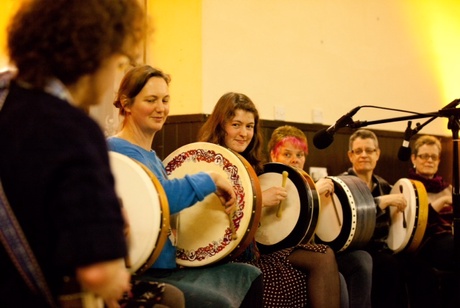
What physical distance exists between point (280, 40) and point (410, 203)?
1566mm

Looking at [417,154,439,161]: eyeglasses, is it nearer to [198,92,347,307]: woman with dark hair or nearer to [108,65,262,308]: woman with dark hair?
[198,92,347,307]: woman with dark hair

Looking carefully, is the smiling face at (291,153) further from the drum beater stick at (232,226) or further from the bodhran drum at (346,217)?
the drum beater stick at (232,226)

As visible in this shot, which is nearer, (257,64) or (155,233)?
(155,233)

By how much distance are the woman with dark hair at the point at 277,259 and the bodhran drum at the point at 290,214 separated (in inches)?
2.4

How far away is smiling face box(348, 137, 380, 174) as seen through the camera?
3836 mm

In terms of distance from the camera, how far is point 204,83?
12.6 feet

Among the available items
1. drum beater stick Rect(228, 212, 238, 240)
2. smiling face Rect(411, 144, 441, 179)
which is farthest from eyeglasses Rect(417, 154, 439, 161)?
drum beater stick Rect(228, 212, 238, 240)

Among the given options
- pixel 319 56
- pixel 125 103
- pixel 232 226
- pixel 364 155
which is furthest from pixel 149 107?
pixel 319 56

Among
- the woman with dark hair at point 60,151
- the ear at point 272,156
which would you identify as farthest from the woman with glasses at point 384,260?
the woman with dark hair at point 60,151

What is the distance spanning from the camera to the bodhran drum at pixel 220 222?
2305mm

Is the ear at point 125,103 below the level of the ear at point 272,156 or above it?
above

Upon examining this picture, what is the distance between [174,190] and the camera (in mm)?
2023

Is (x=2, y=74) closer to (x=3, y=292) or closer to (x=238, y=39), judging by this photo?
(x=3, y=292)

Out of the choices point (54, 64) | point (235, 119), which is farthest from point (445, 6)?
point (54, 64)
